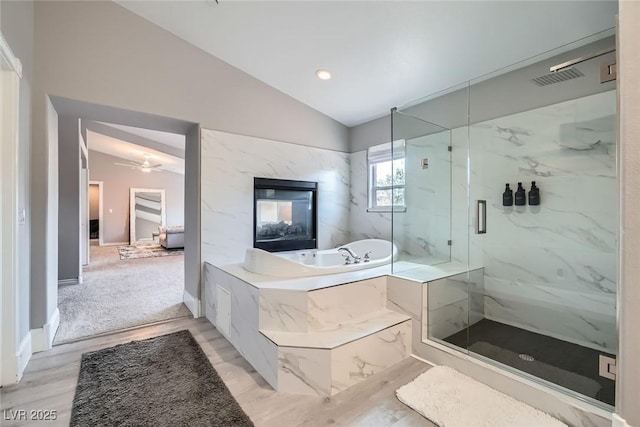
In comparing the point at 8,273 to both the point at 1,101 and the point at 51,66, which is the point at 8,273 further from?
the point at 51,66

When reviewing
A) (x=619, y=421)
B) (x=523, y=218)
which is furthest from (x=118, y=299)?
(x=523, y=218)

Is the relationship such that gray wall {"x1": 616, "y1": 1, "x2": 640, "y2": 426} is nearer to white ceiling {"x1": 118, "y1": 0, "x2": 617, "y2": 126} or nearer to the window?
white ceiling {"x1": 118, "y1": 0, "x2": 617, "y2": 126}

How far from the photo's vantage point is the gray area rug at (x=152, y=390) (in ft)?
5.16

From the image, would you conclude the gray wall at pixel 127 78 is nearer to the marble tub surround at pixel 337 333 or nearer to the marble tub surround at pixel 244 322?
the marble tub surround at pixel 244 322

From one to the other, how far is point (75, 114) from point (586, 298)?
17.0 ft

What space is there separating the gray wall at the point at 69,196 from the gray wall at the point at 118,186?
4381 millimetres

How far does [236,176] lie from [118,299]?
226 centimetres

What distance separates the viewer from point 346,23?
2.42 metres

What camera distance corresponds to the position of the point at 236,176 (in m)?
3.34

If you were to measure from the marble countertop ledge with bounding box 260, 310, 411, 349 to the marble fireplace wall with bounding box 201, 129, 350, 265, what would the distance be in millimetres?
1488

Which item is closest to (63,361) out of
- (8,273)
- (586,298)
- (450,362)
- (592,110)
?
(8,273)

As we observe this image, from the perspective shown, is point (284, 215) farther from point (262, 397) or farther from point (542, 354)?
point (542, 354)

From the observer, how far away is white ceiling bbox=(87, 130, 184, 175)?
23.4 feet

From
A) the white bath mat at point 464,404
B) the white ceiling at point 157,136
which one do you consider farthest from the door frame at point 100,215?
the white bath mat at point 464,404
